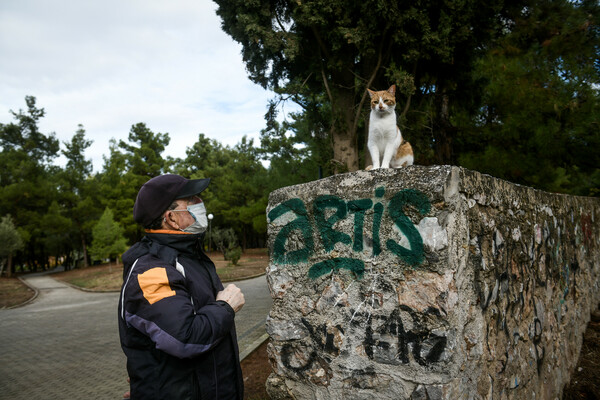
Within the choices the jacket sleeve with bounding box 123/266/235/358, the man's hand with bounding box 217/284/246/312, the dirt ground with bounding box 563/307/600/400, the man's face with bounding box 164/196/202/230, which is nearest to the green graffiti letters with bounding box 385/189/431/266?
the man's hand with bounding box 217/284/246/312

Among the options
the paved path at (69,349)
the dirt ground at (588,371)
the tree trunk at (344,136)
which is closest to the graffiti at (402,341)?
the dirt ground at (588,371)

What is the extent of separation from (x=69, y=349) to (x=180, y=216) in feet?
24.2

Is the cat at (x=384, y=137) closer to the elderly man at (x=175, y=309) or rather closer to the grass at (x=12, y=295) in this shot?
the elderly man at (x=175, y=309)

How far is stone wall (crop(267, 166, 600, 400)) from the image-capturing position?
5.96 feet

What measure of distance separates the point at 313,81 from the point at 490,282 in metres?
7.89

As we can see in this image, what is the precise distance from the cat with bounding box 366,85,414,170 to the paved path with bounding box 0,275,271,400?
14.6 ft

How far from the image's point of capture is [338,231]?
2.12 m

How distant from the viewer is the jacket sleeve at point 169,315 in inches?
62.3

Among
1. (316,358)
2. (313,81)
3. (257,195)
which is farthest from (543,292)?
(257,195)

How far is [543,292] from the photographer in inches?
129

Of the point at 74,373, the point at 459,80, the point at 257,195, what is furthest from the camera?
the point at 257,195

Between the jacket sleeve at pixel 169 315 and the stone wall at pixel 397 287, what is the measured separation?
637 millimetres

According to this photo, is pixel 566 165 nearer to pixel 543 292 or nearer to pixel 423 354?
pixel 543 292

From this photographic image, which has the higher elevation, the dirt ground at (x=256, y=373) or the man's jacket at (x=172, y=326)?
the man's jacket at (x=172, y=326)
